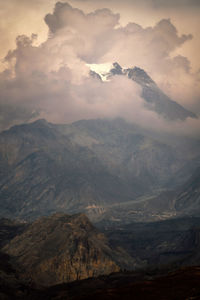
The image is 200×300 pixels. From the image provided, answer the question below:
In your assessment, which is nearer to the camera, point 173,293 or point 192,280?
point 173,293

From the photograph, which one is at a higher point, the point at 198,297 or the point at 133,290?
the point at 198,297

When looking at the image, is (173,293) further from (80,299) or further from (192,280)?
(80,299)

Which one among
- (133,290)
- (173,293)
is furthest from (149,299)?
(133,290)

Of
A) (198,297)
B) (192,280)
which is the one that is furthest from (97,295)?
(198,297)

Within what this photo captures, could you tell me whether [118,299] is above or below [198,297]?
below

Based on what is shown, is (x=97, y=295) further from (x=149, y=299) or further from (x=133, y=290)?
(x=149, y=299)

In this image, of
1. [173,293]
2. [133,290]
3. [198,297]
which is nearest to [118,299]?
[133,290]

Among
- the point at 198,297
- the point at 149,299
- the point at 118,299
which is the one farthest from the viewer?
the point at 118,299

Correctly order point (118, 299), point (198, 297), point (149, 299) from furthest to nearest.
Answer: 1. point (118, 299)
2. point (149, 299)
3. point (198, 297)
